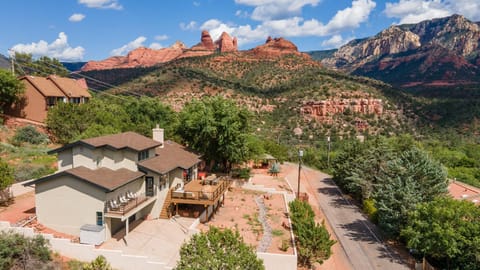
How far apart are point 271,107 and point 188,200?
55.4m

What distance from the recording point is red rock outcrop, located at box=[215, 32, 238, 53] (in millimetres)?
185875

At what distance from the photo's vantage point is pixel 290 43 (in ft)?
427

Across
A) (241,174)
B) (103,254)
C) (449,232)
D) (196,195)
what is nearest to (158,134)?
(196,195)

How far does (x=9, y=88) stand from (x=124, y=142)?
26688 millimetres

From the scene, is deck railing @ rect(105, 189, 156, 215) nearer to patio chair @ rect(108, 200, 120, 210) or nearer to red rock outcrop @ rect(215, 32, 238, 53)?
patio chair @ rect(108, 200, 120, 210)

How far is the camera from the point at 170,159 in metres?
→ 25.7

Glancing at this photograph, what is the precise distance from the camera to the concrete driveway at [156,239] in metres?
18.1

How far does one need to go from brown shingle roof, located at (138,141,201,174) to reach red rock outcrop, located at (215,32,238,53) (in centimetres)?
16217

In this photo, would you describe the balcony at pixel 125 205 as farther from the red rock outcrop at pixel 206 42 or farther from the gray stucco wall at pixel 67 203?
the red rock outcrop at pixel 206 42

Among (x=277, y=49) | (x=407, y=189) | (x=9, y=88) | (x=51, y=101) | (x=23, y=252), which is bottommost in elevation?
(x=23, y=252)

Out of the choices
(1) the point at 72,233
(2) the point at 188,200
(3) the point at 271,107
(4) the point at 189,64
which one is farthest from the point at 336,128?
(1) the point at 72,233

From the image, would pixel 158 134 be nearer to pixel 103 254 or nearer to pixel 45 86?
pixel 103 254

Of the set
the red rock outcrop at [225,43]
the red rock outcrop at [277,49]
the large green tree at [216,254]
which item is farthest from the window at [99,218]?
the red rock outcrop at [225,43]

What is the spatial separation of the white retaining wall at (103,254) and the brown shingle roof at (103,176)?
10.3ft
